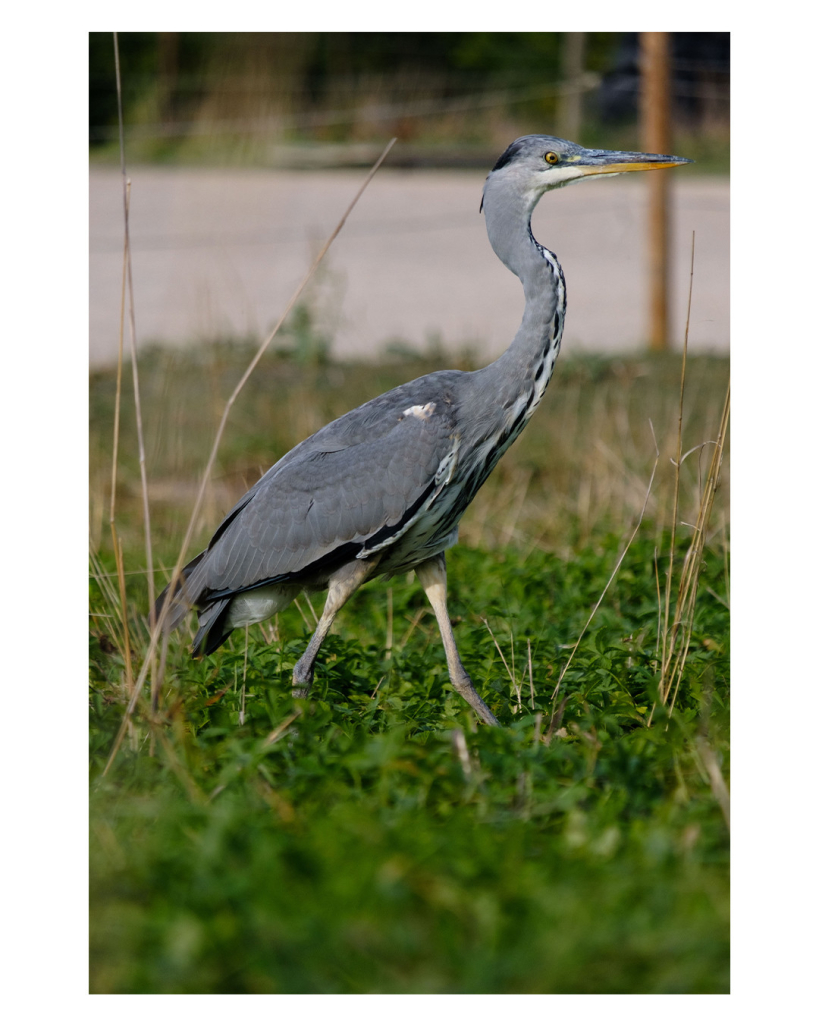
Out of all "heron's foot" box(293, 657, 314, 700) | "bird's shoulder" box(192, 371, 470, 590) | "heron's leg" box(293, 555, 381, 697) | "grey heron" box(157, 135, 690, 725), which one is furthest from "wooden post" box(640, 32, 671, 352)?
"heron's foot" box(293, 657, 314, 700)

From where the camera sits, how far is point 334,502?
4043 millimetres

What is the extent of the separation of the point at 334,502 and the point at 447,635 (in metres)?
0.64

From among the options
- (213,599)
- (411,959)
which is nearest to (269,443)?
(213,599)

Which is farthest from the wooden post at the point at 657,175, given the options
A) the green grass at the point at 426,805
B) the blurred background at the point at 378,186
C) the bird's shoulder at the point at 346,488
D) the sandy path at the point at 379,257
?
the bird's shoulder at the point at 346,488

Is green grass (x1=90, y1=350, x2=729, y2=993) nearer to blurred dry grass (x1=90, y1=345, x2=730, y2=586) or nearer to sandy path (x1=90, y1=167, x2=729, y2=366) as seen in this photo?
blurred dry grass (x1=90, y1=345, x2=730, y2=586)

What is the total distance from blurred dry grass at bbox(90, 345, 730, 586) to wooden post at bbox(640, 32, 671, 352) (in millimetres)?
437

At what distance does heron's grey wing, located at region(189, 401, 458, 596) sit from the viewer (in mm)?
3871

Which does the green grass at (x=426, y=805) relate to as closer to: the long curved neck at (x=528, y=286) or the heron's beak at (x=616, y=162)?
the long curved neck at (x=528, y=286)

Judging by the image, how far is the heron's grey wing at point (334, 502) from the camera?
3.87 metres

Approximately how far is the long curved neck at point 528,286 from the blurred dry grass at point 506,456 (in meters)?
1.66

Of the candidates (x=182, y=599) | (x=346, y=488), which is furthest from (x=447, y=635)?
(x=182, y=599)

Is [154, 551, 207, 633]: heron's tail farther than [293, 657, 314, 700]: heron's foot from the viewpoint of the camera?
Yes
